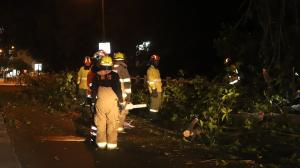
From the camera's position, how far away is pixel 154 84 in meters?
16.4

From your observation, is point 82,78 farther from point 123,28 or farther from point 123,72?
point 123,28

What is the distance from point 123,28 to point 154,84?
22.3 m

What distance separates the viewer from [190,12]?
29.0m

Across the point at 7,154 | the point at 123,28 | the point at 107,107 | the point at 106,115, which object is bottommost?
the point at 7,154

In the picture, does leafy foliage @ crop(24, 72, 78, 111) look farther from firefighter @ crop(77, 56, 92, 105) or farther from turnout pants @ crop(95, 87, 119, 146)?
turnout pants @ crop(95, 87, 119, 146)

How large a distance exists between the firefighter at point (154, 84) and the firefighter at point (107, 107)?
460cm

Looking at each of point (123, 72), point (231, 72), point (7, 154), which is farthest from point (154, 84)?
point (7, 154)

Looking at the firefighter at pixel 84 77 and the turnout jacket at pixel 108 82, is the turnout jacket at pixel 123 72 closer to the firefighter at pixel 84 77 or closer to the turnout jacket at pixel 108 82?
the firefighter at pixel 84 77

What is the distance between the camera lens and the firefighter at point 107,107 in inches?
443

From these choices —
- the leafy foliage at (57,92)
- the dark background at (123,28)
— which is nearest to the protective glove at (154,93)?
the leafy foliage at (57,92)

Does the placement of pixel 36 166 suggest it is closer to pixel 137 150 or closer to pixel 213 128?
pixel 137 150

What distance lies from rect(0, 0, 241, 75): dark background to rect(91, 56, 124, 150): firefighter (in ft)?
35.3

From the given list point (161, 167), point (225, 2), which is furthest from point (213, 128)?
point (225, 2)

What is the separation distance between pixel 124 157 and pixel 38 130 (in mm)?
4829
